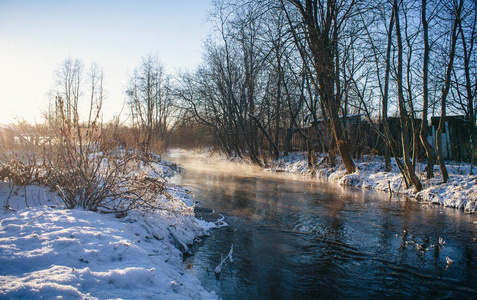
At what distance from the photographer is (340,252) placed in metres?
4.68

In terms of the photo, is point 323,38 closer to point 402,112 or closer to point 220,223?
point 402,112

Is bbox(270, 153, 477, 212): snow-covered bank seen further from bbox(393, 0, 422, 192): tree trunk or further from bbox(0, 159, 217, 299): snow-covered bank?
bbox(0, 159, 217, 299): snow-covered bank

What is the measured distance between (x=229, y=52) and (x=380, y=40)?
45.5ft

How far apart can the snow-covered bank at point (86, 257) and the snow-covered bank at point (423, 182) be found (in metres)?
7.90

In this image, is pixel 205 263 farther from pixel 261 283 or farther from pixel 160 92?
pixel 160 92

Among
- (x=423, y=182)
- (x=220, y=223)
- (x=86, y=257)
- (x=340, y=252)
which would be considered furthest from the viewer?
(x=423, y=182)

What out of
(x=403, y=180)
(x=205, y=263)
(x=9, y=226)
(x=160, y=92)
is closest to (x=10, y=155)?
(x=9, y=226)

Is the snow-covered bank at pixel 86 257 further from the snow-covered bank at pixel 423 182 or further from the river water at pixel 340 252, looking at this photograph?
the snow-covered bank at pixel 423 182

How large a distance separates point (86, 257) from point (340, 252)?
3.80m

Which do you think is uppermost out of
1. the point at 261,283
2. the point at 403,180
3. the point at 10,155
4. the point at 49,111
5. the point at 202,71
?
the point at 202,71

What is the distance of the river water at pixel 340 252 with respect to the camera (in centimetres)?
354

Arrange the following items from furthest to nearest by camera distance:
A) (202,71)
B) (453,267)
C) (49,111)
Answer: (202,71)
(49,111)
(453,267)

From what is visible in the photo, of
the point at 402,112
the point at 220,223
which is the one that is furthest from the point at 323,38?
the point at 220,223

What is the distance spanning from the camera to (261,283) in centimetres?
365
